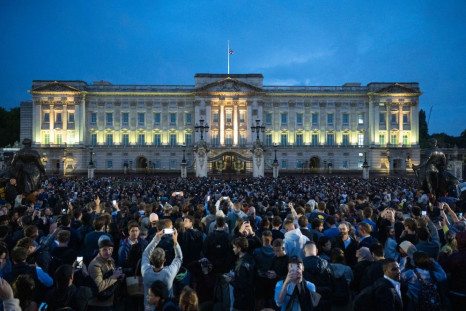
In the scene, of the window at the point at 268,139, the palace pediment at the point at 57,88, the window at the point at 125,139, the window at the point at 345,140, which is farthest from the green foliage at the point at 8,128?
the window at the point at 345,140

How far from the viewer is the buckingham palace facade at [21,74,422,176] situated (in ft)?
205

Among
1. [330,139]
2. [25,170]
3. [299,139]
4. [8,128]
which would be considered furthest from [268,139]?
[8,128]

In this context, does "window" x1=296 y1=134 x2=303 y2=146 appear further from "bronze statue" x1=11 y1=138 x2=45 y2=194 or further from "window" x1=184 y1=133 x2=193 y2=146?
"bronze statue" x1=11 y1=138 x2=45 y2=194

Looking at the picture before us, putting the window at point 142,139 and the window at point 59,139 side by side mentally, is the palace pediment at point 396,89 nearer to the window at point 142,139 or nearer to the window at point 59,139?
the window at point 142,139

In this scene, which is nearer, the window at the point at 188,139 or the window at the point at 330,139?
the window at the point at 188,139

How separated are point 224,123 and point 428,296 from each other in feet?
195

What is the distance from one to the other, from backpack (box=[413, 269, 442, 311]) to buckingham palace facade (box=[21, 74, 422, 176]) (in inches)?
2236

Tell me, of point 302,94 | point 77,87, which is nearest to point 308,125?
point 302,94

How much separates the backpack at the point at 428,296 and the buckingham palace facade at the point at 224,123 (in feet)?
186

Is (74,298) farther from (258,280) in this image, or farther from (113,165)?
(113,165)

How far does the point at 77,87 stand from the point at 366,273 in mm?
67716

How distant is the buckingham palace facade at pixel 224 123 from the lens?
62594 millimetres

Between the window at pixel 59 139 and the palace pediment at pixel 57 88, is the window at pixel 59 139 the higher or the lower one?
the lower one

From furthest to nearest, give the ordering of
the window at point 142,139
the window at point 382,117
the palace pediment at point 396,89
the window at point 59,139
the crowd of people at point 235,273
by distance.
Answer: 1. the window at point 382,117
2. the window at point 142,139
3. the palace pediment at point 396,89
4. the window at point 59,139
5. the crowd of people at point 235,273
